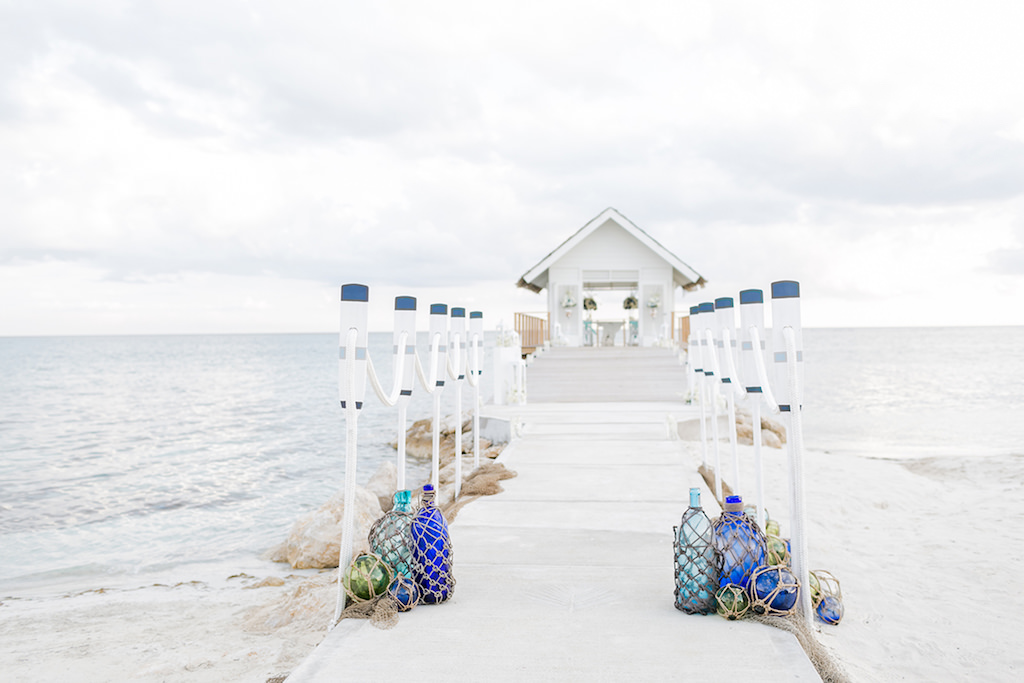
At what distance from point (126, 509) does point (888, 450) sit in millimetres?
17680

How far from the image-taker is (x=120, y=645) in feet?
18.6

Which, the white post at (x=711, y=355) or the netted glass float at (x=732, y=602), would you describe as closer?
the netted glass float at (x=732, y=602)

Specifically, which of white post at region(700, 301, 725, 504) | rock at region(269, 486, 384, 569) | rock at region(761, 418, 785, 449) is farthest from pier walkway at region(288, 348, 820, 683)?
rock at region(761, 418, 785, 449)

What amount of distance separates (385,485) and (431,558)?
A: 761 centimetres

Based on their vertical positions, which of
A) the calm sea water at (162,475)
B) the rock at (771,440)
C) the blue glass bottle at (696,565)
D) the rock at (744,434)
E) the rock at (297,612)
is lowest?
the calm sea water at (162,475)

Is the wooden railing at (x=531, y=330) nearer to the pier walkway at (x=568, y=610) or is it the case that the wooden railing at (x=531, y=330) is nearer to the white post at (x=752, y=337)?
the pier walkway at (x=568, y=610)

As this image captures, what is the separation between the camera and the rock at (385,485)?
1070cm

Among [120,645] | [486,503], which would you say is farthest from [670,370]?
[120,645]

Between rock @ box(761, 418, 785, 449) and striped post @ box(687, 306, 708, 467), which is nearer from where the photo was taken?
striped post @ box(687, 306, 708, 467)

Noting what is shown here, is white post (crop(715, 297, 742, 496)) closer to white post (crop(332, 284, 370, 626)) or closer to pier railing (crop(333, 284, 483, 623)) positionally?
pier railing (crop(333, 284, 483, 623))

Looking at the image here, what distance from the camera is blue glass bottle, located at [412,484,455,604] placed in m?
3.78

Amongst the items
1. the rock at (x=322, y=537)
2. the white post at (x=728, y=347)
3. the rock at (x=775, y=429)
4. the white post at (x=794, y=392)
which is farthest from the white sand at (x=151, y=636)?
the rock at (x=775, y=429)

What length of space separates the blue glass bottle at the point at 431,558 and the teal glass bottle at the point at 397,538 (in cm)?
4

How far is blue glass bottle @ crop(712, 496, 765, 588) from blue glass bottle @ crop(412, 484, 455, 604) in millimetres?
1530
